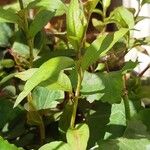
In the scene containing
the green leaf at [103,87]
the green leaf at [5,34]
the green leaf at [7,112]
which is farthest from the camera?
the green leaf at [5,34]

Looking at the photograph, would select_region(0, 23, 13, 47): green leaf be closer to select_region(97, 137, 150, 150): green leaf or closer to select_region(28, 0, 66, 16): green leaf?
select_region(28, 0, 66, 16): green leaf

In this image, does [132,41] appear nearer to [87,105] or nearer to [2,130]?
[87,105]

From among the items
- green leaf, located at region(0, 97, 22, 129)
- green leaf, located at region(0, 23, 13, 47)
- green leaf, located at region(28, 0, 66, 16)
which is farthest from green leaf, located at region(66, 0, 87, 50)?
green leaf, located at region(0, 23, 13, 47)

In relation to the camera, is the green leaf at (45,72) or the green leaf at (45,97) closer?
the green leaf at (45,72)

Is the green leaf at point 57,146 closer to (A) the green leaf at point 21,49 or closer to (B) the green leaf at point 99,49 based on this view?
(B) the green leaf at point 99,49

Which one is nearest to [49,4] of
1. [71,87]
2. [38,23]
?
[38,23]

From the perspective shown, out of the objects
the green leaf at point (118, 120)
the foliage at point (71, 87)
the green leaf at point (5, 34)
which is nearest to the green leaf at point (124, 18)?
the foliage at point (71, 87)

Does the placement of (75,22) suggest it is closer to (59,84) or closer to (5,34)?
(59,84)
